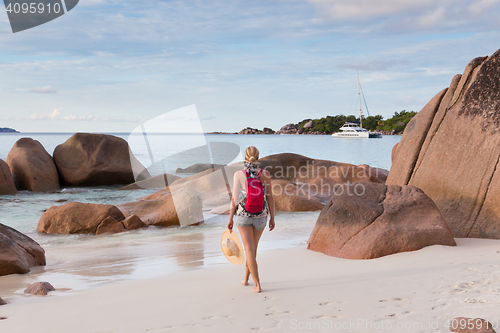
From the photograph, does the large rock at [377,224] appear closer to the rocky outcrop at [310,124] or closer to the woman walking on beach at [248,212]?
the woman walking on beach at [248,212]

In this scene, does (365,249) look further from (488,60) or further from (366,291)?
(488,60)

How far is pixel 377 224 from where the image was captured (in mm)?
5941

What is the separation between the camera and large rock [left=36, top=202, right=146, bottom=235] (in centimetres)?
927

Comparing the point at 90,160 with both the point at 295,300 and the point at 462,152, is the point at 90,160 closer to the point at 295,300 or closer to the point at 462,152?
Result: the point at 462,152

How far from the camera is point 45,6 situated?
7504 millimetres

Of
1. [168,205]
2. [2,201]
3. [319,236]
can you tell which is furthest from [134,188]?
[319,236]

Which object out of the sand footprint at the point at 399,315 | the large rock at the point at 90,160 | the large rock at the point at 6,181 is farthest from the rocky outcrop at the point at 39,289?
the large rock at the point at 90,160

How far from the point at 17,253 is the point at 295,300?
4.32m

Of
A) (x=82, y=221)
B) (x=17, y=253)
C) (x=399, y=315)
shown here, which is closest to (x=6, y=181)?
(x=82, y=221)

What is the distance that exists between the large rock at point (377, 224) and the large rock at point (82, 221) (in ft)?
16.7

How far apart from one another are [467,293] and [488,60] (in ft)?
17.0

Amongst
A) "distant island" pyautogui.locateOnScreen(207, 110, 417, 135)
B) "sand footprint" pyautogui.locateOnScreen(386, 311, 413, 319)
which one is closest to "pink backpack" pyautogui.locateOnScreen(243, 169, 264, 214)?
"sand footprint" pyautogui.locateOnScreen(386, 311, 413, 319)

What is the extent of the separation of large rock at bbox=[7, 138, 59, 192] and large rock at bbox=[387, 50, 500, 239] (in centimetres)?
1401

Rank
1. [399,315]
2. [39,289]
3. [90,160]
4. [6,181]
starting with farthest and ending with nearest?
[90,160] < [6,181] < [39,289] < [399,315]
